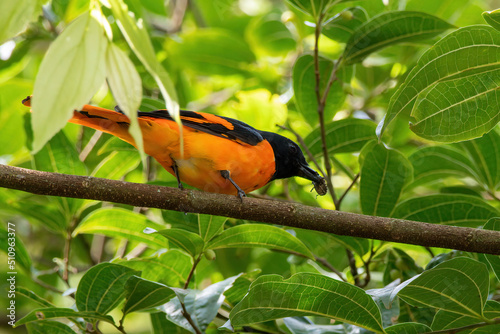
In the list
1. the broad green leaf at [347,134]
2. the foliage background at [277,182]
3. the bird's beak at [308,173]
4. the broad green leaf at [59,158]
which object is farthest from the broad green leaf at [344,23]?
the broad green leaf at [59,158]

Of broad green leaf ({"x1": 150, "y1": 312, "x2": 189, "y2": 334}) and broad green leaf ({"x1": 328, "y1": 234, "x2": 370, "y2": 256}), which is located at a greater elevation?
broad green leaf ({"x1": 328, "y1": 234, "x2": 370, "y2": 256})

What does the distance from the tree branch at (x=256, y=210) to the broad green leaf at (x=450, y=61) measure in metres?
0.45

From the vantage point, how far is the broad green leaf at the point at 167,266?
2598 mm

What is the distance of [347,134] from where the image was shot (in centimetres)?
299

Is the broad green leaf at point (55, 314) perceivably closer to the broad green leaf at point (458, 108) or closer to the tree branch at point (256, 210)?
the tree branch at point (256, 210)

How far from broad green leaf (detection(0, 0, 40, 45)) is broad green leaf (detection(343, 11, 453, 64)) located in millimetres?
2071

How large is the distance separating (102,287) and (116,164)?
3.46ft

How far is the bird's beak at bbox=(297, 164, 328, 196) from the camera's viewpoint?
330 cm

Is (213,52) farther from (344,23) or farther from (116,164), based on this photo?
(116,164)

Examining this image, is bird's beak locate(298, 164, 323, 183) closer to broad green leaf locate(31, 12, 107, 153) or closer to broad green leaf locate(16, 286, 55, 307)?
broad green leaf locate(16, 286, 55, 307)

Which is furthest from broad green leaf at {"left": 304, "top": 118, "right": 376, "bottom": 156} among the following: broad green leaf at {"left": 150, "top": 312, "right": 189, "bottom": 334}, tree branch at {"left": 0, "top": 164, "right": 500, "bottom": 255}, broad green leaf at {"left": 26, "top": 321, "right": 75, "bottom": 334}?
broad green leaf at {"left": 26, "top": 321, "right": 75, "bottom": 334}

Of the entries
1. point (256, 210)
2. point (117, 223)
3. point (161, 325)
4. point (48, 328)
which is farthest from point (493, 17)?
point (48, 328)

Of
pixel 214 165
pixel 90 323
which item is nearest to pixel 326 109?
pixel 214 165

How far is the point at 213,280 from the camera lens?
11.3 feet
